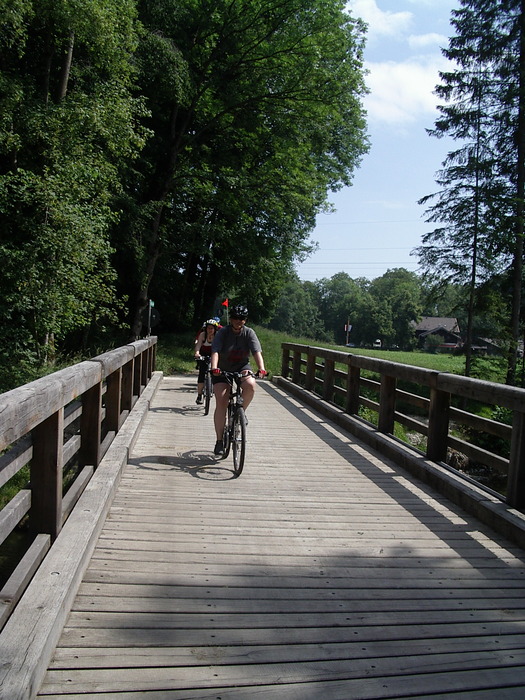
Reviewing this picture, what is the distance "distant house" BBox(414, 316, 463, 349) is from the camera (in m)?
111

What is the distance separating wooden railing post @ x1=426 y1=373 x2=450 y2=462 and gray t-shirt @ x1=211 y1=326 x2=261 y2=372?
74.9 inches

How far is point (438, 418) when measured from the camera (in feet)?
21.2

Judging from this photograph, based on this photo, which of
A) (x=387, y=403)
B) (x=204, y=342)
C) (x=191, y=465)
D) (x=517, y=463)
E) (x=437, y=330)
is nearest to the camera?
(x=517, y=463)

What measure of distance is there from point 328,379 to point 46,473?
8.31 metres

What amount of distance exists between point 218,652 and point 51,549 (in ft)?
3.64

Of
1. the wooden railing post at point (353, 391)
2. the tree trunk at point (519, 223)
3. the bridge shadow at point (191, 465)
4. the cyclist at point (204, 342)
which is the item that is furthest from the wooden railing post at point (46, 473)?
the tree trunk at point (519, 223)

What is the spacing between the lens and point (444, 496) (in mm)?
5832

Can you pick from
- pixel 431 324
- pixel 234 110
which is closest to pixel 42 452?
pixel 234 110

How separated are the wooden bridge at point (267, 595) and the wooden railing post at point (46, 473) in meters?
0.20

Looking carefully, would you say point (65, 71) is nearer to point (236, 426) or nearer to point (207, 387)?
point (207, 387)

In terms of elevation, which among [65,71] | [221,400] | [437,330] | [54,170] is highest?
[65,71]

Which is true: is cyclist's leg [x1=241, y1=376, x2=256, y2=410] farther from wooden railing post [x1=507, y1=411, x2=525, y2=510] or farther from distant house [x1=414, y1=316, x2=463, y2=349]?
distant house [x1=414, y1=316, x2=463, y2=349]

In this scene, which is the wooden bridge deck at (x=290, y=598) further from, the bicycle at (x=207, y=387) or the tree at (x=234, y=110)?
the tree at (x=234, y=110)

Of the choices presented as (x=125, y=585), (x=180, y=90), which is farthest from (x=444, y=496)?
(x=180, y=90)
